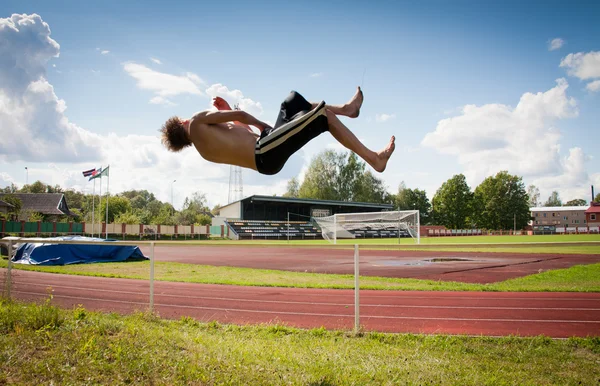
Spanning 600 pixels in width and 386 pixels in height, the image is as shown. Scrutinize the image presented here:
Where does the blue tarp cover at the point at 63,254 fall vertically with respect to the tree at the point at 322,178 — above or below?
below

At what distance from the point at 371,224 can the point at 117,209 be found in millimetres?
42398

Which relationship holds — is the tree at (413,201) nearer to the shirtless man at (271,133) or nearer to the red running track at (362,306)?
the red running track at (362,306)

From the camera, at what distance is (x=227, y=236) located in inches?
2092

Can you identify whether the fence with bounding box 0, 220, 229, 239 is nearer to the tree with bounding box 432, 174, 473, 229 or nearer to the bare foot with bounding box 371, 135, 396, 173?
the bare foot with bounding box 371, 135, 396, 173

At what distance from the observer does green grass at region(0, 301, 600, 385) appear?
3643 mm

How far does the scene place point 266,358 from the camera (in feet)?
14.4

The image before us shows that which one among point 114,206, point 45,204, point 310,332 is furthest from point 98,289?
point 114,206

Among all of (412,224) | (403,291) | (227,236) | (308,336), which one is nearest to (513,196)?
(412,224)

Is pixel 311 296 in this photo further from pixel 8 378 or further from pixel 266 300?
pixel 8 378

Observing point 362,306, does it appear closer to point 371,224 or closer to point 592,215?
point 371,224

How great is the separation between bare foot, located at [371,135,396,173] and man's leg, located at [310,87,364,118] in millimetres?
432

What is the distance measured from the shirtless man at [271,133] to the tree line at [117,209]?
27.7m

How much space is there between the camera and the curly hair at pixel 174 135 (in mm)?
3781

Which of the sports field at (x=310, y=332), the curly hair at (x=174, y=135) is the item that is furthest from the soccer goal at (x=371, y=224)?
the curly hair at (x=174, y=135)
